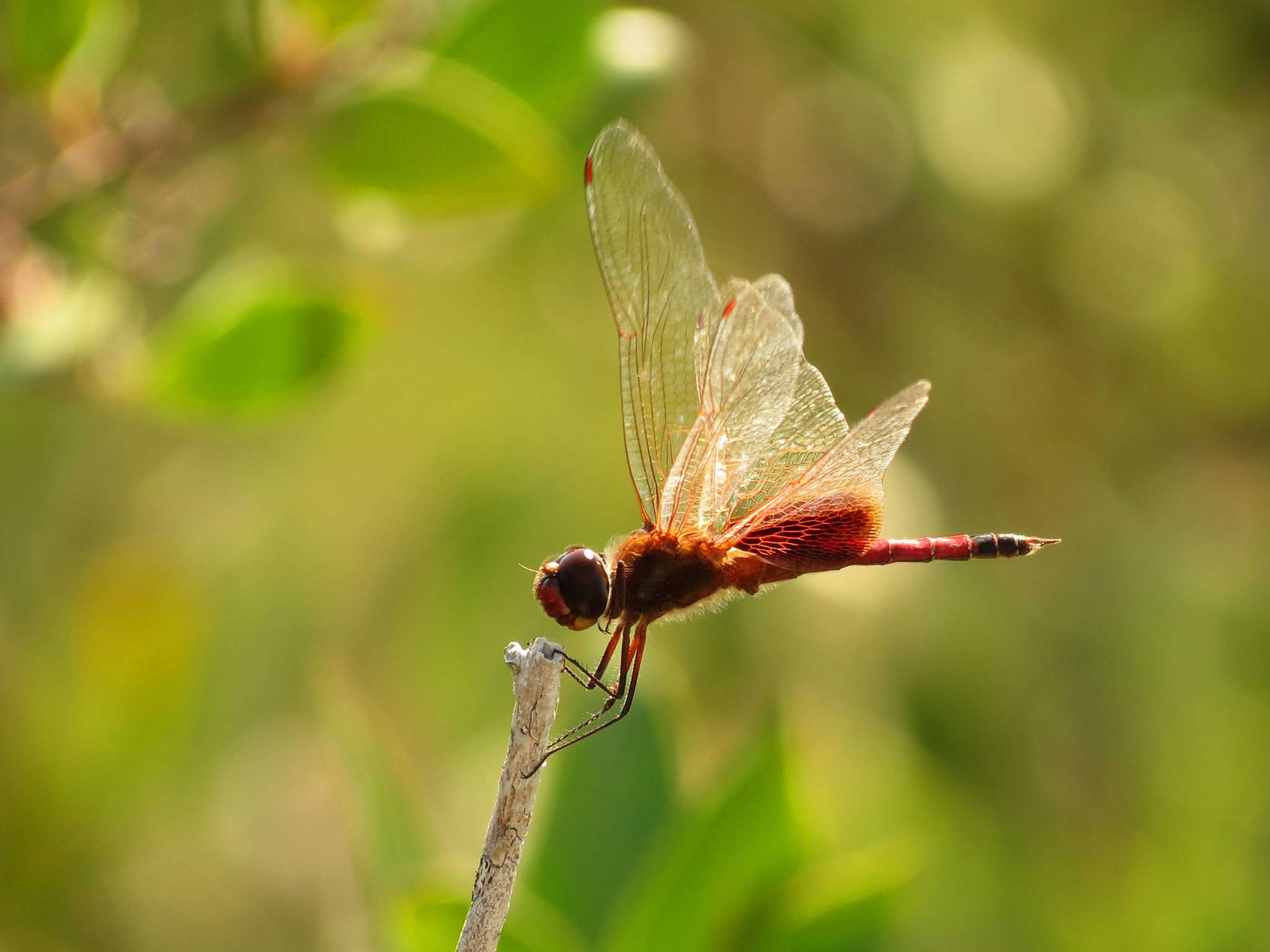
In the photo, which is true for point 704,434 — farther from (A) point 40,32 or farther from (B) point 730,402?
(A) point 40,32

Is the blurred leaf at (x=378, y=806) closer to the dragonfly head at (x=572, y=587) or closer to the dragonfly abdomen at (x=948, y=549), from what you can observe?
the dragonfly head at (x=572, y=587)

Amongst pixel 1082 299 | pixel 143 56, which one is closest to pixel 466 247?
pixel 143 56

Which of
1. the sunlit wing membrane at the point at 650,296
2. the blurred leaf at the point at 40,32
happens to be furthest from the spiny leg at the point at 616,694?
the blurred leaf at the point at 40,32

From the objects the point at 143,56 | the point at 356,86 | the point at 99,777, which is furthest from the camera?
the point at 99,777

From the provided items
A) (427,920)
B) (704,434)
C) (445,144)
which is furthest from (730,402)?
(427,920)

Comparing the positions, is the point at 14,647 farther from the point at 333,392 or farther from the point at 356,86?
the point at 356,86

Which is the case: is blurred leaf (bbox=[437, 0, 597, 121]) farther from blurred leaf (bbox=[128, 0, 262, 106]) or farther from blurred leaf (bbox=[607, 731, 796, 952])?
blurred leaf (bbox=[607, 731, 796, 952])

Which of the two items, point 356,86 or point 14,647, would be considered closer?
point 356,86
